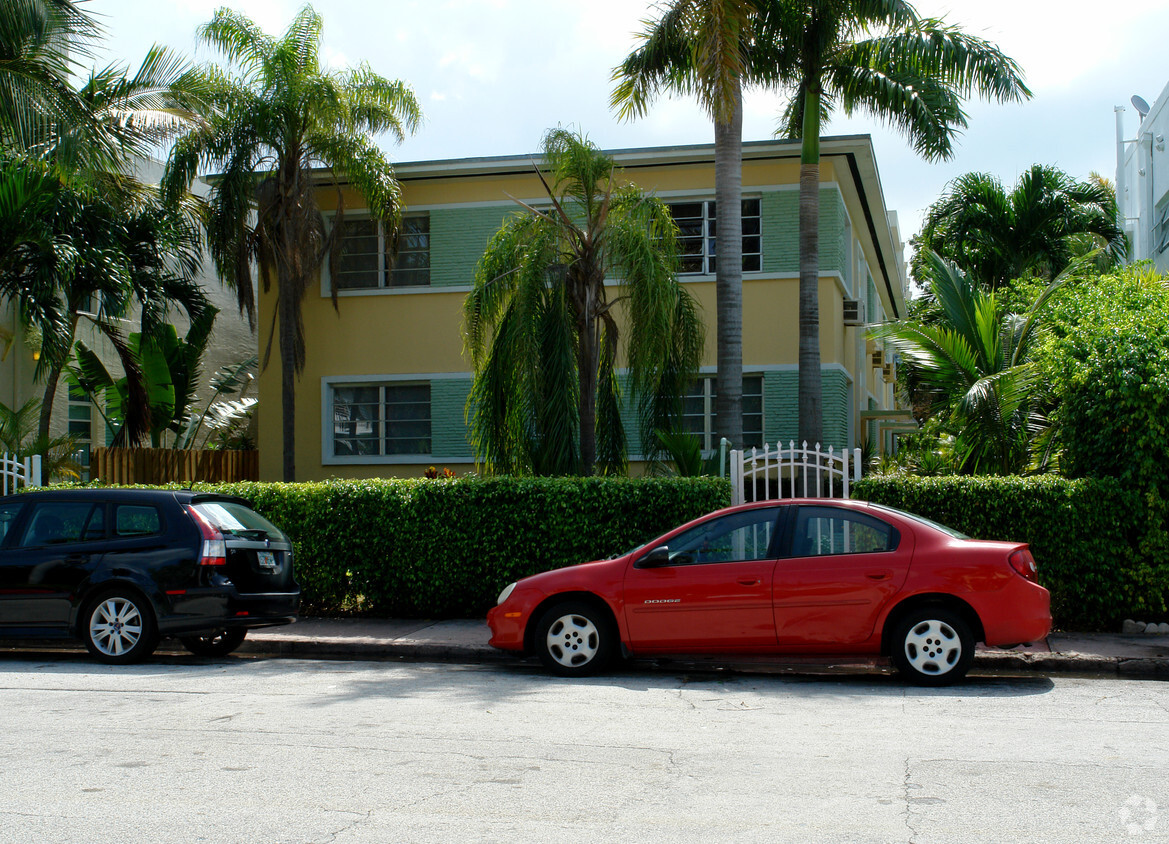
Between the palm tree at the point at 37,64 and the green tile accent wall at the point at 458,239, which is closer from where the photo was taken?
the palm tree at the point at 37,64

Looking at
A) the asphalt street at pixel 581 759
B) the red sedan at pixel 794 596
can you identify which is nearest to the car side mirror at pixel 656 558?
the red sedan at pixel 794 596

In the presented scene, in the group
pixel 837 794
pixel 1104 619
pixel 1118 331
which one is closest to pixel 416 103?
pixel 1118 331

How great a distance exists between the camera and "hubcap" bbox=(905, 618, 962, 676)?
8.23 m

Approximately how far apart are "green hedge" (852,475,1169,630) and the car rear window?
6965 mm

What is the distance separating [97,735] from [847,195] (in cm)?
1551

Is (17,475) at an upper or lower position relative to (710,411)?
lower

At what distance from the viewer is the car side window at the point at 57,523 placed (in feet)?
32.7

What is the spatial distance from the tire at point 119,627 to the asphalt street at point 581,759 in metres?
0.71

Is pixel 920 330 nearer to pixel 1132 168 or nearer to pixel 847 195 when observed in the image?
pixel 847 195

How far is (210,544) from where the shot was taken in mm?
9656

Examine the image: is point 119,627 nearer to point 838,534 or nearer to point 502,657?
point 502,657

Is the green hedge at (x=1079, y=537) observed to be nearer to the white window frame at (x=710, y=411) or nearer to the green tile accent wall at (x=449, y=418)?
the white window frame at (x=710, y=411)

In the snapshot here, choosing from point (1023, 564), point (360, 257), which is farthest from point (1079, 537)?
point (360, 257)

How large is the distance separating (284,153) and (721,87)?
24.8 ft
